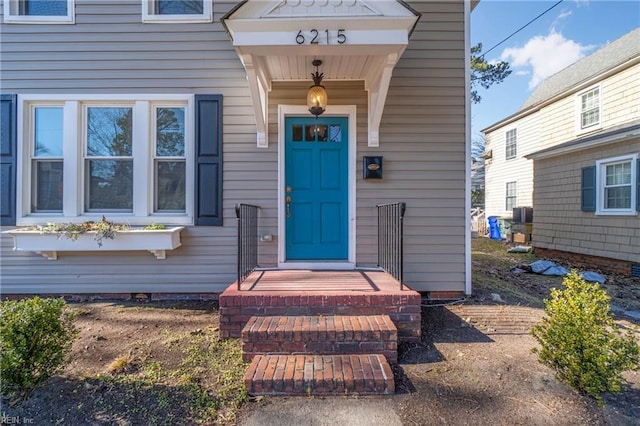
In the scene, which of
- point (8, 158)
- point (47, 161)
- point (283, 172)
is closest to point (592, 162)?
point (283, 172)

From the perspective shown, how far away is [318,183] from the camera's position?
4102 mm

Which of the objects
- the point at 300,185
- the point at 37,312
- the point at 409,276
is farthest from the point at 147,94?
the point at 409,276

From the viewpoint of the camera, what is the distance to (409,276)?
13.3ft

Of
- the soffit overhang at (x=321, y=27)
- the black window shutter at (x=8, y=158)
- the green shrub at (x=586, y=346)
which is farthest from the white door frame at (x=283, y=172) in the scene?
the black window shutter at (x=8, y=158)

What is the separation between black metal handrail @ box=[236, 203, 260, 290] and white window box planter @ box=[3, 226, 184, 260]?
91cm

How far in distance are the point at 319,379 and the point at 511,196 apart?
13426 millimetres

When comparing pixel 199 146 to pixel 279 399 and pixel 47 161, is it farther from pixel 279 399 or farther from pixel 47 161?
pixel 279 399

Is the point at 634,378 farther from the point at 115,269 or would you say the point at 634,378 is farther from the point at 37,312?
the point at 115,269

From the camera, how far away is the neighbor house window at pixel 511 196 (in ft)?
41.2

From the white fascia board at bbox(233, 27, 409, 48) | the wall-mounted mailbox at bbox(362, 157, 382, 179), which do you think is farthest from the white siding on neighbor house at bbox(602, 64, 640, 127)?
the white fascia board at bbox(233, 27, 409, 48)

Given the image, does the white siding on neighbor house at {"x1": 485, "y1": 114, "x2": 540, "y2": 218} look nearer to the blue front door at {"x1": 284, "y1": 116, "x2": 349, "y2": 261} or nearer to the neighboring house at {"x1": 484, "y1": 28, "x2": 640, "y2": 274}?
the neighboring house at {"x1": 484, "y1": 28, "x2": 640, "y2": 274}

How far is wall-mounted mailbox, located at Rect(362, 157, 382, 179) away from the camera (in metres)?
3.98

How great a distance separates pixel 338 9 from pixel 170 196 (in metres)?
2.96

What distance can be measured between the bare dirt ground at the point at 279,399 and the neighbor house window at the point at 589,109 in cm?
790
